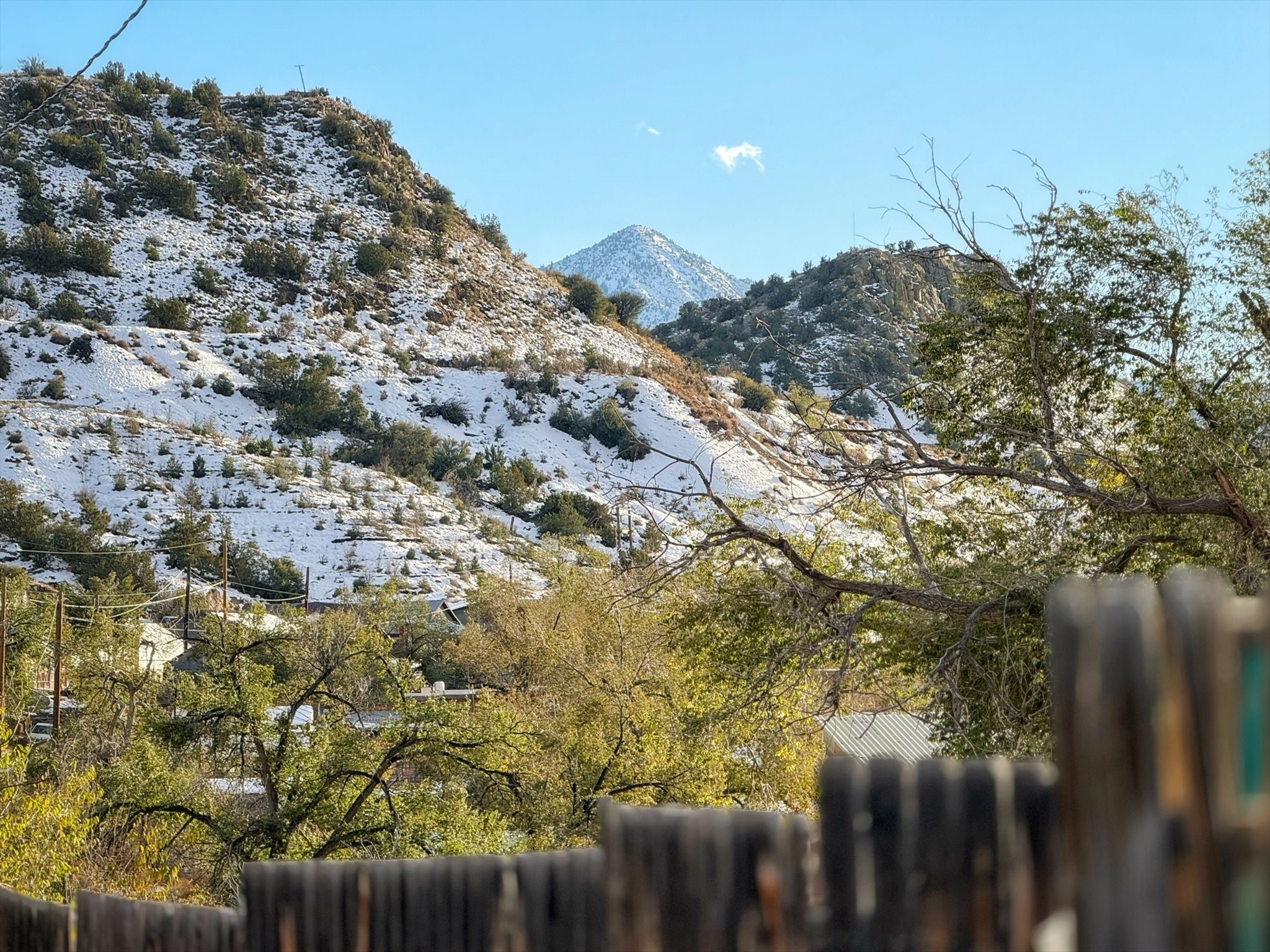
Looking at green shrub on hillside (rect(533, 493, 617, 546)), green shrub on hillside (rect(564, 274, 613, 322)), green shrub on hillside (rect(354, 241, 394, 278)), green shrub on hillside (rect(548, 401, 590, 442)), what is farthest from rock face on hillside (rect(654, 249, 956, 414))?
green shrub on hillside (rect(354, 241, 394, 278))

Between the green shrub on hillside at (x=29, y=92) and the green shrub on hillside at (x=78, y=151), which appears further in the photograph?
the green shrub on hillside at (x=78, y=151)

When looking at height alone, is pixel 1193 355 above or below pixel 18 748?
above

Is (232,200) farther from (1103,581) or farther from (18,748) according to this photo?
(1103,581)

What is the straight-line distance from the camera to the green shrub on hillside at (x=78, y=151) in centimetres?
5875

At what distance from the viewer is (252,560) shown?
38594mm

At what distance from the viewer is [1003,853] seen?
4.90 ft

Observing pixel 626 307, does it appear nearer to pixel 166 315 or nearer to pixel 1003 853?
pixel 166 315

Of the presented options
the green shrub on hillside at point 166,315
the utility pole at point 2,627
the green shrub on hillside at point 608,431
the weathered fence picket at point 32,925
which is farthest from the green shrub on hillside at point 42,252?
the weathered fence picket at point 32,925

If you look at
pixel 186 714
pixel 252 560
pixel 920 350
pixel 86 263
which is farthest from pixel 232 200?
pixel 920 350

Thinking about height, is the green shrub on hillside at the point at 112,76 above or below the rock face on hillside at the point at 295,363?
above

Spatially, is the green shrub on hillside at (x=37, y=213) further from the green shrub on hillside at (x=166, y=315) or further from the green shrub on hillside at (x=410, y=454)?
the green shrub on hillside at (x=410, y=454)

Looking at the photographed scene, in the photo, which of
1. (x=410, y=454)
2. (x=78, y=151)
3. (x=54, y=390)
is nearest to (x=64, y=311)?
(x=54, y=390)

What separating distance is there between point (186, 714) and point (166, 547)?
79.2ft

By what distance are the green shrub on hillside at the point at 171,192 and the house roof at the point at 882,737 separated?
48674 mm
